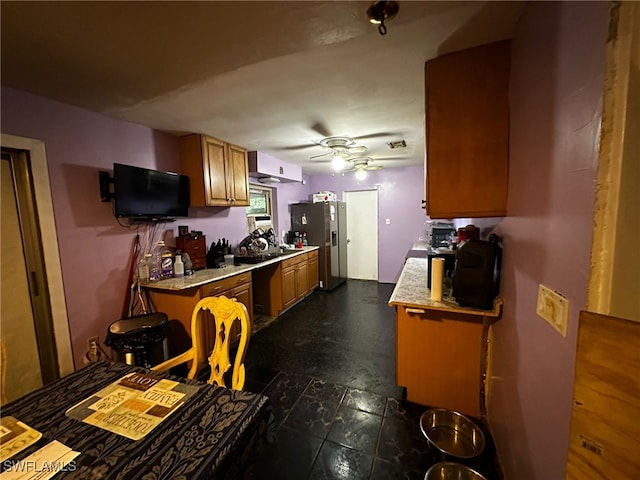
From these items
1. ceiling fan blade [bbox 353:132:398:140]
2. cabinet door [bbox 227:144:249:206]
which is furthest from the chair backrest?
ceiling fan blade [bbox 353:132:398:140]

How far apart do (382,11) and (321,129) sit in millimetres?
1587

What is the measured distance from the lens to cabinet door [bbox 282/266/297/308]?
3.72 m

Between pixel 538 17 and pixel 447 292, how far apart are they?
1.62m

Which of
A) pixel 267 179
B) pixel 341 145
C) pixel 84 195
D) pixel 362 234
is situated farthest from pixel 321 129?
pixel 362 234

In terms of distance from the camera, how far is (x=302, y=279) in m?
4.23

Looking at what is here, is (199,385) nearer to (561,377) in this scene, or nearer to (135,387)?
(135,387)

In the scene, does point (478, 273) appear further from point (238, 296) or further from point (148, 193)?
point (148, 193)

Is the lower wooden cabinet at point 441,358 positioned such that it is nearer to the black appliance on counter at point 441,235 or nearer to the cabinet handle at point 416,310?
the cabinet handle at point 416,310

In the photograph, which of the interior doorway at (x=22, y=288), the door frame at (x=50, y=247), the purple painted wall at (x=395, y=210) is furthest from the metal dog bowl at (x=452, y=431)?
the purple painted wall at (x=395, y=210)

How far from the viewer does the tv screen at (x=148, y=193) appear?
2197mm

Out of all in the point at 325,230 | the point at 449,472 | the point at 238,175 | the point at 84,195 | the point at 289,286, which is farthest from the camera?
the point at 325,230

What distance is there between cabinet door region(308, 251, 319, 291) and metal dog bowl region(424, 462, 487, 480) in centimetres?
324

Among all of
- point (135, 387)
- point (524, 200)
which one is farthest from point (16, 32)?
point (524, 200)

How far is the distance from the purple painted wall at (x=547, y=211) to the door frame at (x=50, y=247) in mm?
2900
